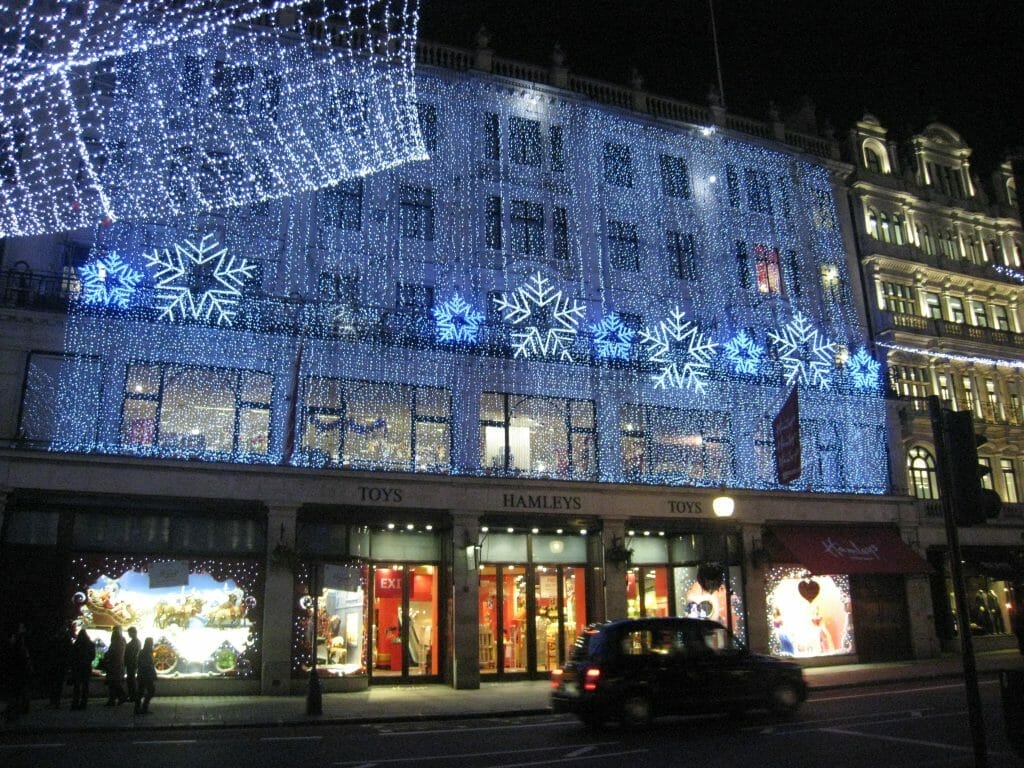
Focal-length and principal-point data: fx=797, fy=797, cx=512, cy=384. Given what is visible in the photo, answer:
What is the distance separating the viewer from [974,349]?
34.0 m

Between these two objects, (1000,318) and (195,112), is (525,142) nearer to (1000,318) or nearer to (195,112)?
(195,112)

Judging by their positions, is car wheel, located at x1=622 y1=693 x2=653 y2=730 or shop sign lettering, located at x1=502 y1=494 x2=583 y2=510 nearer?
car wheel, located at x1=622 y1=693 x2=653 y2=730

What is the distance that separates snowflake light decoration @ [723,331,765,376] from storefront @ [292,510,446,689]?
12.2 meters

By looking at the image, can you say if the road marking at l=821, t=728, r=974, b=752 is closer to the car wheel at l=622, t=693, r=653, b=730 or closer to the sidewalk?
the car wheel at l=622, t=693, r=653, b=730

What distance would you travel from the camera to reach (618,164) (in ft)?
95.5

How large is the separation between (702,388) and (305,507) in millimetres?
13934

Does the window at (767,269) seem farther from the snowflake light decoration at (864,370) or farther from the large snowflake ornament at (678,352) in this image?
the large snowflake ornament at (678,352)

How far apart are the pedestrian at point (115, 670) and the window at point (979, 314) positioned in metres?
35.4

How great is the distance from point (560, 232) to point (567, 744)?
18507 millimetres

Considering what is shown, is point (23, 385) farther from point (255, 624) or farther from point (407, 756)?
point (407, 756)

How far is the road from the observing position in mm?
10680

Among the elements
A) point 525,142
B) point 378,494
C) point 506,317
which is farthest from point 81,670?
point 525,142

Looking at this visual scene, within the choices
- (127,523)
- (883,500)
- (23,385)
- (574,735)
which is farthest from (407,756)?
(883,500)

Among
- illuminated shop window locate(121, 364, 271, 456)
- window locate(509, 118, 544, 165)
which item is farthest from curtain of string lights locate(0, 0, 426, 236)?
illuminated shop window locate(121, 364, 271, 456)
